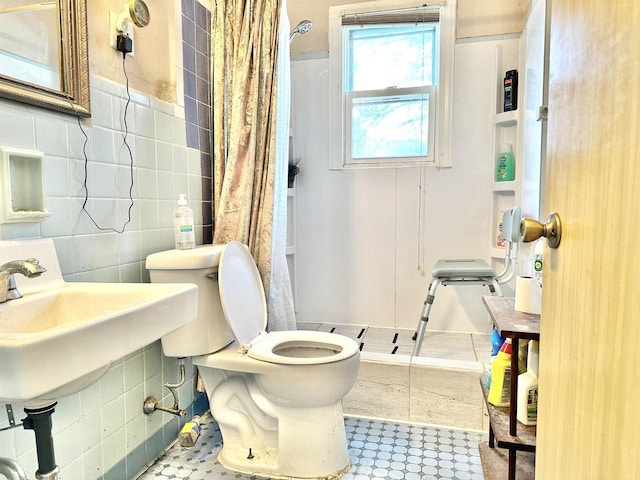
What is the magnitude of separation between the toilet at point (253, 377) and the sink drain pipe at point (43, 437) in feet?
1.88

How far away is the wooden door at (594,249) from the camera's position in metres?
0.40

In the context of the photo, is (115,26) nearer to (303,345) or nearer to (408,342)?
(303,345)

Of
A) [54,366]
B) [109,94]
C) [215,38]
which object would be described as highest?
[215,38]

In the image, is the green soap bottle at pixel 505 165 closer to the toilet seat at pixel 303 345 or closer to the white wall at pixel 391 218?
the white wall at pixel 391 218

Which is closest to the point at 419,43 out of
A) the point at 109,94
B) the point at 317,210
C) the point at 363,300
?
the point at 317,210

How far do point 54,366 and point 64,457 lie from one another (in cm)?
71

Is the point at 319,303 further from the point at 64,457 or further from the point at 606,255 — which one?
the point at 606,255

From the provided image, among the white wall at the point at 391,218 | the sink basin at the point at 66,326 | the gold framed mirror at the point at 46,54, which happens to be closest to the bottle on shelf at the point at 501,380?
the sink basin at the point at 66,326

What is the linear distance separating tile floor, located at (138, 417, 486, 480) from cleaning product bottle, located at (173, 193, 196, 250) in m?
0.81

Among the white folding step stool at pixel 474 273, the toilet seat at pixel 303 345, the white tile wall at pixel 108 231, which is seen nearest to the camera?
the white tile wall at pixel 108 231

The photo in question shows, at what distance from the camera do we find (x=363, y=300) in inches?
101

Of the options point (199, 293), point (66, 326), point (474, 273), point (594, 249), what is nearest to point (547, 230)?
point (594, 249)

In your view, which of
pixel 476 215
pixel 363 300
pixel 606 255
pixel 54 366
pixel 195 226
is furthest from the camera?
pixel 363 300

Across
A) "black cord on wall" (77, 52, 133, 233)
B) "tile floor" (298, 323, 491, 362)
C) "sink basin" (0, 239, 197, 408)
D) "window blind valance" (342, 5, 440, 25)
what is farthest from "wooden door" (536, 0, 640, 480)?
"window blind valance" (342, 5, 440, 25)
